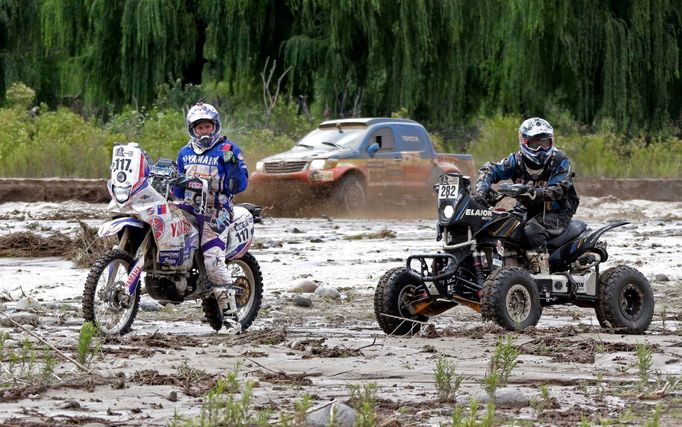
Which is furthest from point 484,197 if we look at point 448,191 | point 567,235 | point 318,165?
point 318,165

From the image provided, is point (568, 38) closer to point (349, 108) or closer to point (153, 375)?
point (349, 108)

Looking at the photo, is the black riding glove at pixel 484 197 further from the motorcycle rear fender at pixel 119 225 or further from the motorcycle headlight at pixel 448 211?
the motorcycle rear fender at pixel 119 225

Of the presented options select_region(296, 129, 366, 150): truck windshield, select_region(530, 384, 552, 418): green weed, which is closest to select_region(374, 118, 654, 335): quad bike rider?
select_region(530, 384, 552, 418): green weed

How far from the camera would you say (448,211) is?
10711mm

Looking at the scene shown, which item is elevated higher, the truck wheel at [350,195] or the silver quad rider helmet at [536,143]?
the silver quad rider helmet at [536,143]

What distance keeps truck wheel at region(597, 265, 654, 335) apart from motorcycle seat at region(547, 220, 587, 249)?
0.38 meters

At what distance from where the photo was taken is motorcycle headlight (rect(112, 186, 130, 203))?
10.1m

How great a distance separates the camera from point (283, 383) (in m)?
7.75

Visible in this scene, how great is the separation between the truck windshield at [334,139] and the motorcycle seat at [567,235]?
15.3 metres

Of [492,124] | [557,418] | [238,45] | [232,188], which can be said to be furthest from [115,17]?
[557,418]

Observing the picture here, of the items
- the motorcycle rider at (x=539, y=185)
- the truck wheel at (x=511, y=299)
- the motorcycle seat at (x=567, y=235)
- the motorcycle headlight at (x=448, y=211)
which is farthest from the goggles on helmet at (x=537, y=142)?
the truck wheel at (x=511, y=299)

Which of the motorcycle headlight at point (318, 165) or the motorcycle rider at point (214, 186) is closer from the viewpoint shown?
the motorcycle rider at point (214, 186)

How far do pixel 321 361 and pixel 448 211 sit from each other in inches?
90.5

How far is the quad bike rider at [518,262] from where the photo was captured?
10.5m
